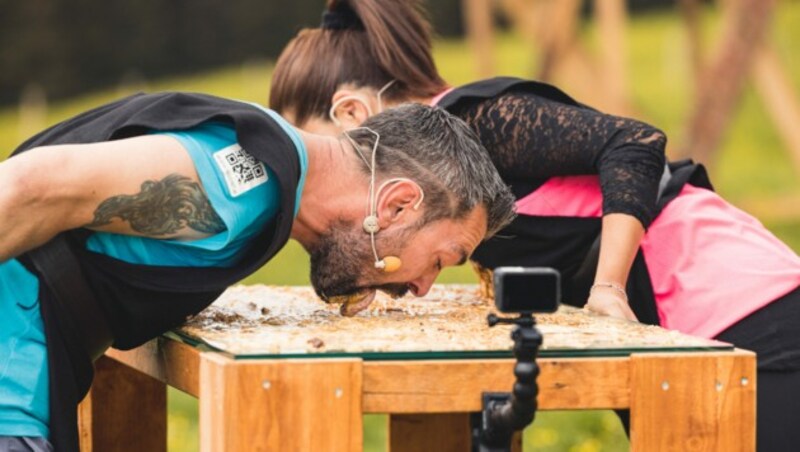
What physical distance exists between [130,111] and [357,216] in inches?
19.5

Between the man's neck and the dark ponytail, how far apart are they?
2.37ft

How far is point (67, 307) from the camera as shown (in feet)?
8.39

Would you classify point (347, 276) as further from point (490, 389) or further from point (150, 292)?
point (490, 389)

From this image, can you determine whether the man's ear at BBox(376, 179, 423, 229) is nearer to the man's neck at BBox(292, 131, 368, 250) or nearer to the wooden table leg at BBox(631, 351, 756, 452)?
the man's neck at BBox(292, 131, 368, 250)

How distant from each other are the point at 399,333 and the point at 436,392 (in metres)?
0.26

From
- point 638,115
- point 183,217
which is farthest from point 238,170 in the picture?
point 638,115

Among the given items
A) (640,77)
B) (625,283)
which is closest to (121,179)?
(625,283)

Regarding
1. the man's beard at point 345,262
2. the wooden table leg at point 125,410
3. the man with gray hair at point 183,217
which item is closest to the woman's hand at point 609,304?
the man with gray hair at point 183,217

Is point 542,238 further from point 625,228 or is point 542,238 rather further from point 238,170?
point 238,170

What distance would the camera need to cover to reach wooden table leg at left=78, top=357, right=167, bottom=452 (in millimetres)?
3496

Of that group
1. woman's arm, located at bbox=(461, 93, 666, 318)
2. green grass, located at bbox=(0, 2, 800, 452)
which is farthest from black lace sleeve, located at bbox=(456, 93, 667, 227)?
green grass, located at bbox=(0, 2, 800, 452)

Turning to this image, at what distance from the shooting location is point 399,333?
2.47 m

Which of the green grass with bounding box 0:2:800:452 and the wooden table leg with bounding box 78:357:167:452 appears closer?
the wooden table leg with bounding box 78:357:167:452

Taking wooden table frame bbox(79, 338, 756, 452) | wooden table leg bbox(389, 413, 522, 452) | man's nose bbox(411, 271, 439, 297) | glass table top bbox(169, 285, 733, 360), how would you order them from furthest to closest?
wooden table leg bbox(389, 413, 522, 452) < man's nose bbox(411, 271, 439, 297) < glass table top bbox(169, 285, 733, 360) < wooden table frame bbox(79, 338, 756, 452)
